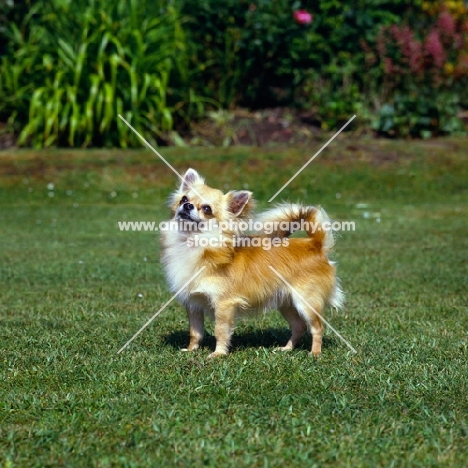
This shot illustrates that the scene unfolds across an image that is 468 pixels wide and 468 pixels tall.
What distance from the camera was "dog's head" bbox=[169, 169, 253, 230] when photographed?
201 inches

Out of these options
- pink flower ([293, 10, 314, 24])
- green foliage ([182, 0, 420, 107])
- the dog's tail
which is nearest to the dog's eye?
the dog's tail

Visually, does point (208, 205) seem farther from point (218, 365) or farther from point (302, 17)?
point (302, 17)

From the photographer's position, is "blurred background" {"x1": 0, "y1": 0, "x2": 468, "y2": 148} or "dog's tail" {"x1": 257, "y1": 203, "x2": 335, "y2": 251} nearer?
"dog's tail" {"x1": 257, "y1": 203, "x2": 335, "y2": 251}

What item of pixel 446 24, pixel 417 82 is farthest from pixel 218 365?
pixel 446 24

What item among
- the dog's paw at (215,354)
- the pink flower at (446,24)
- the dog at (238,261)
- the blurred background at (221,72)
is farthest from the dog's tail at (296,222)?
the pink flower at (446,24)

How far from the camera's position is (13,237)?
33.5 feet

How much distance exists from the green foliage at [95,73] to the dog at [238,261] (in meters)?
9.29

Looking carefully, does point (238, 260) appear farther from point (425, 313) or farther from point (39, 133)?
point (39, 133)

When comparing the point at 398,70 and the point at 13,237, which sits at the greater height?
the point at 398,70

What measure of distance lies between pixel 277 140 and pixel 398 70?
2.54 m

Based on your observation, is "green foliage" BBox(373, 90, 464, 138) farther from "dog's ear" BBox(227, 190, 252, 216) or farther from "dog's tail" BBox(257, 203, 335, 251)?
"dog's ear" BBox(227, 190, 252, 216)

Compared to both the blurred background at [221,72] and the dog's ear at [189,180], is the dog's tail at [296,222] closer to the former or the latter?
the dog's ear at [189,180]

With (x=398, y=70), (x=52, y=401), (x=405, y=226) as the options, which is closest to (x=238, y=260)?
(x=52, y=401)

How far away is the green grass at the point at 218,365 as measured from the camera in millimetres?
3678
